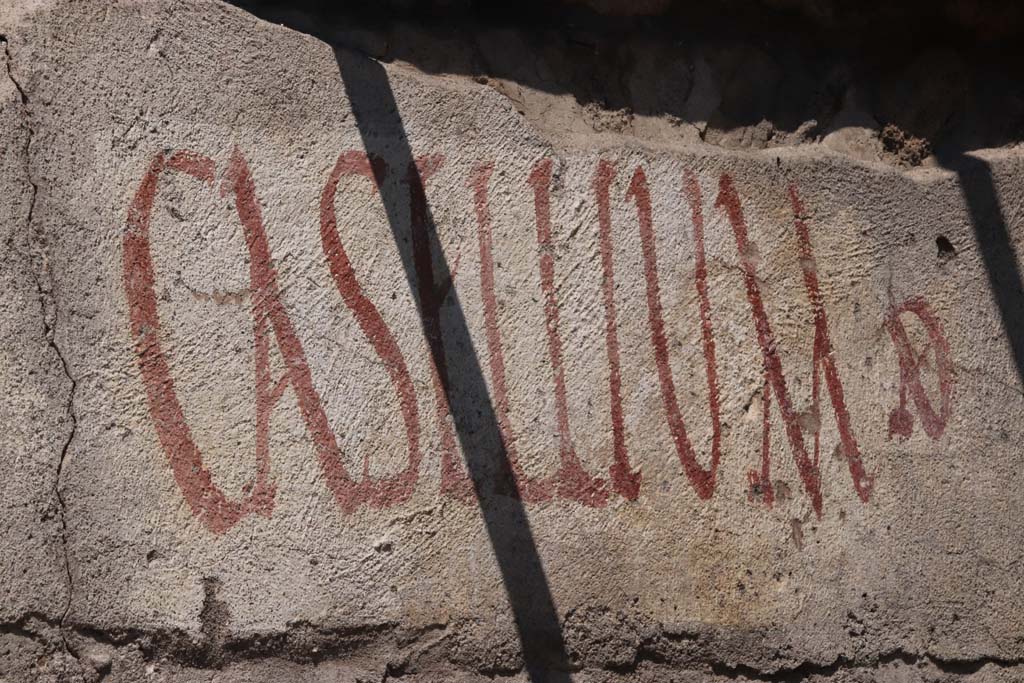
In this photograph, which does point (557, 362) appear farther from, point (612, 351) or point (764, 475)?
point (764, 475)

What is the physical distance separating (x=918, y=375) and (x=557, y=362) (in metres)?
0.83

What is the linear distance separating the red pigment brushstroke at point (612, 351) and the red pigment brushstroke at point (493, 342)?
6.0 inches

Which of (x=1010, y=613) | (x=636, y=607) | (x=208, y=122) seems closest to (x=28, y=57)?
(x=208, y=122)

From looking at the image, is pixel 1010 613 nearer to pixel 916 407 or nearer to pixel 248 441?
pixel 916 407

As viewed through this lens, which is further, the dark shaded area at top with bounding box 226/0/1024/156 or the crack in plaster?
the dark shaded area at top with bounding box 226/0/1024/156

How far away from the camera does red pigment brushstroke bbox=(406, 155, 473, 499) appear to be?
2.11m

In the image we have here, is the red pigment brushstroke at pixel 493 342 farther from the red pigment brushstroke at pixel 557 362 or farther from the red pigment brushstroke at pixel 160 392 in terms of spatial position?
the red pigment brushstroke at pixel 160 392

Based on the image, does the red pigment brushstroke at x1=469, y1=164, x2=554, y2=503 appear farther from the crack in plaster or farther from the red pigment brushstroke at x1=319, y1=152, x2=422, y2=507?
the crack in plaster

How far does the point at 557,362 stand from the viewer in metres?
2.19

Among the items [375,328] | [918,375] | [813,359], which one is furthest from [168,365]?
[918,375]

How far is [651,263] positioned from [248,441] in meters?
0.90

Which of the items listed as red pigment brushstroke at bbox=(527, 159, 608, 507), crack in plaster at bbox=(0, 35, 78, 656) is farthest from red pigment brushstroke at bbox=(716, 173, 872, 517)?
crack in plaster at bbox=(0, 35, 78, 656)

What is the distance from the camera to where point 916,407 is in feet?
7.76

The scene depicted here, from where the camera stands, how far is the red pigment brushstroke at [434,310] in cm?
211
